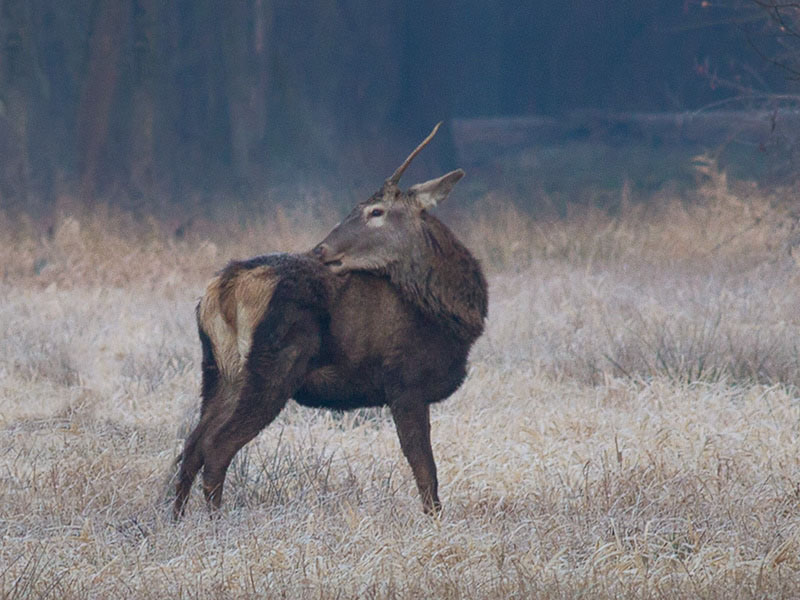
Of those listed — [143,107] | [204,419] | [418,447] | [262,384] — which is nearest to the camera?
[262,384]

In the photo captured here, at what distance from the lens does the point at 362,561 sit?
400cm

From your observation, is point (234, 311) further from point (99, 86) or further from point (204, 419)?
point (99, 86)

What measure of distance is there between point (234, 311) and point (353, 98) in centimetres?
2042

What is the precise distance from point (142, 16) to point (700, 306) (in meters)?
10.4

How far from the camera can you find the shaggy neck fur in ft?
15.7

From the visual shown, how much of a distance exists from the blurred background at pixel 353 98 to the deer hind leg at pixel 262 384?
9.74m

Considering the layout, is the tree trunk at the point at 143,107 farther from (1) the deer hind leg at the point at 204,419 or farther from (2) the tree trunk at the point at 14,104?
(1) the deer hind leg at the point at 204,419

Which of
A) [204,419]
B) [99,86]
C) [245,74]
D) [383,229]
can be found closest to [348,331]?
[383,229]

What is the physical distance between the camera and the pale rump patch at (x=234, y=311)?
457 cm

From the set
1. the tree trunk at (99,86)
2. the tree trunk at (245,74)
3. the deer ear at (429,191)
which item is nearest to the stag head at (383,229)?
the deer ear at (429,191)

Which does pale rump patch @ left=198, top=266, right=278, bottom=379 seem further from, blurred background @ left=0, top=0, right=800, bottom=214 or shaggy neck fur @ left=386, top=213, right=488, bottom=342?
blurred background @ left=0, top=0, right=800, bottom=214

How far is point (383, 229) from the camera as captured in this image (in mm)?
4863

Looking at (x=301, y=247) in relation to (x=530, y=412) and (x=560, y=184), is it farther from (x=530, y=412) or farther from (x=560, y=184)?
(x=560, y=184)

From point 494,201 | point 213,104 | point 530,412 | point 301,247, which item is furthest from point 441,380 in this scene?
point 213,104
